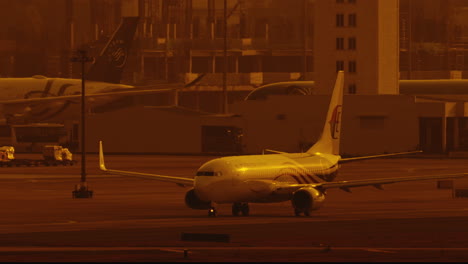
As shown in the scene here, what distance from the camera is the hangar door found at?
14462cm

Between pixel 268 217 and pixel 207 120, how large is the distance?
87688 mm

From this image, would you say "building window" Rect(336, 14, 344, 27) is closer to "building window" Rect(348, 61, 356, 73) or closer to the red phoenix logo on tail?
"building window" Rect(348, 61, 356, 73)

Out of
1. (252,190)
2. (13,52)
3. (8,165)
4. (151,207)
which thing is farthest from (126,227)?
(13,52)

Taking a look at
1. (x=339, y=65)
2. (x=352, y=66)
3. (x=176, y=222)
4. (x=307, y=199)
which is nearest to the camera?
(x=176, y=222)

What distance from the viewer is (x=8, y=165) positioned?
363ft

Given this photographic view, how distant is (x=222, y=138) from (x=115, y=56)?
23640mm

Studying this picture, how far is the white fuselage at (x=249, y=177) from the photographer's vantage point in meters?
56.2

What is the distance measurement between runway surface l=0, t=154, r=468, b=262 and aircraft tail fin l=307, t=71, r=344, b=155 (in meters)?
3.05

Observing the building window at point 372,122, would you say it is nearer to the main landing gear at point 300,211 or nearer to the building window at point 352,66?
the building window at point 352,66

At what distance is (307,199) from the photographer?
188ft

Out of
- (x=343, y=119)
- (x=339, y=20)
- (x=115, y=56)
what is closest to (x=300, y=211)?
(x=343, y=119)

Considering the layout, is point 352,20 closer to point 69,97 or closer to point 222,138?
point 222,138

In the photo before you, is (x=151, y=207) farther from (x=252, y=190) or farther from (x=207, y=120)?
(x=207, y=120)

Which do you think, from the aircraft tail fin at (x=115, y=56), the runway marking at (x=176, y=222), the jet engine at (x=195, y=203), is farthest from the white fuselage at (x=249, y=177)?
the aircraft tail fin at (x=115, y=56)
